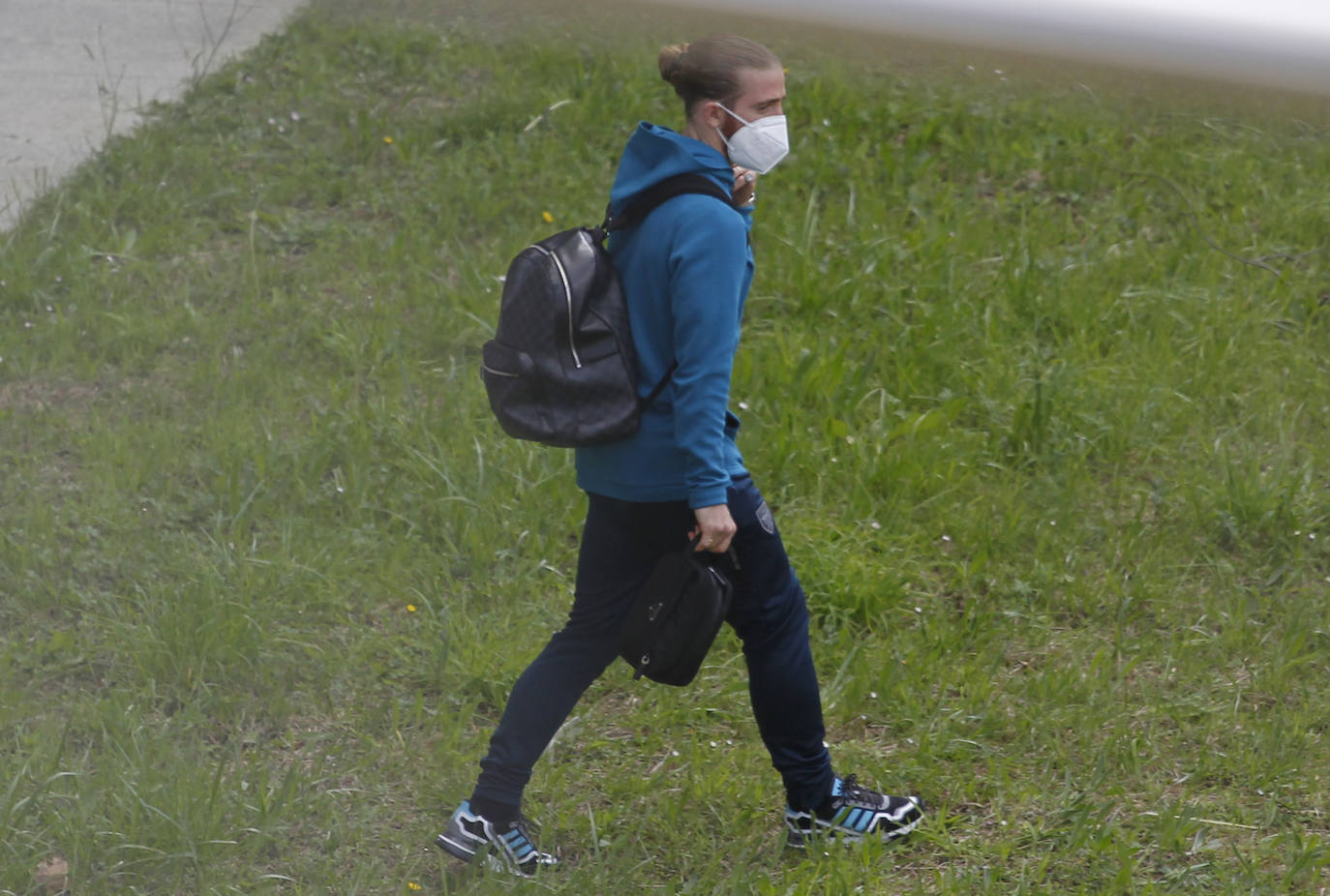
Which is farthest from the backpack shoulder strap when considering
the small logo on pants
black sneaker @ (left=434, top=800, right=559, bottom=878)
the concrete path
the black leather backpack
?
A: the concrete path

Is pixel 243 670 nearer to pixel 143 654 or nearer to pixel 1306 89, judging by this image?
pixel 143 654

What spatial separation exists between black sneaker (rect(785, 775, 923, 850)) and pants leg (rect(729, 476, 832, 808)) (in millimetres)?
41

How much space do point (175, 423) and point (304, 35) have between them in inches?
118

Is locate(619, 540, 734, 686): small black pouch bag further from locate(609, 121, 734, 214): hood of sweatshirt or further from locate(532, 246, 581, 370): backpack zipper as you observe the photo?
locate(609, 121, 734, 214): hood of sweatshirt

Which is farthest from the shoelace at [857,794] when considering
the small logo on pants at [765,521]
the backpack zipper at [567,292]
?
the backpack zipper at [567,292]

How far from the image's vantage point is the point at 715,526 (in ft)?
8.45

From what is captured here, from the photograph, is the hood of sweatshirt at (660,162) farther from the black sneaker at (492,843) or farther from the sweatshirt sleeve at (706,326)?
the black sneaker at (492,843)

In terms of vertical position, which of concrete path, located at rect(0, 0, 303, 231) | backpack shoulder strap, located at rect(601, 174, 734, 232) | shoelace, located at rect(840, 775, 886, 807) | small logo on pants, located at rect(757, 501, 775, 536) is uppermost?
backpack shoulder strap, located at rect(601, 174, 734, 232)

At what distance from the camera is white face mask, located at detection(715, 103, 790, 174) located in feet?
8.43

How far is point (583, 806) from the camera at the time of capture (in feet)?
10.2

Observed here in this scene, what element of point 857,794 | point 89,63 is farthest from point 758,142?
point 89,63

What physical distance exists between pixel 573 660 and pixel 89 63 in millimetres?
4869

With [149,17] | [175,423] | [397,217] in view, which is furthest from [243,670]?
[149,17]

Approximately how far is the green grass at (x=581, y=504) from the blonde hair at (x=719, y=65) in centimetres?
51
